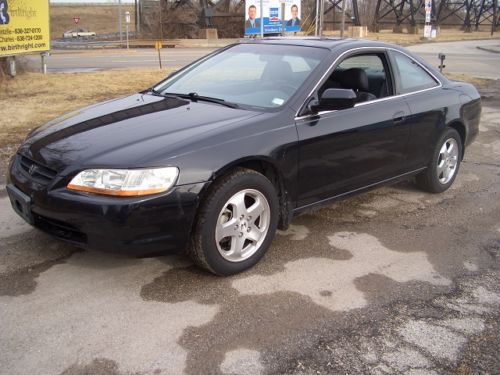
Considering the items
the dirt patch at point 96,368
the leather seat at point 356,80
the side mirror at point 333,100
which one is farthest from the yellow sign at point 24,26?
the dirt patch at point 96,368

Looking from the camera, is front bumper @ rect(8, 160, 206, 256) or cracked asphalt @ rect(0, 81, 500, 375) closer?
cracked asphalt @ rect(0, 81, 500, 375)

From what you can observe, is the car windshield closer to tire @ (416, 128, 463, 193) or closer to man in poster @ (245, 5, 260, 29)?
tire @ (416, 128, 463, 193)

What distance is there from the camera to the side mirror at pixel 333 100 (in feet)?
13.0

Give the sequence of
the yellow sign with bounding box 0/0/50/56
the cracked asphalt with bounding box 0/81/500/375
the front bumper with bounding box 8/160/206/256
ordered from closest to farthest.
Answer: the cracked asphalt with bounding box 0/81/500/375
the front bumper with bounding box 8/160/206/256
the yellow sign with bounding box 0/0/50/56

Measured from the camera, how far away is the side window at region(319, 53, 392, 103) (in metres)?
4.57

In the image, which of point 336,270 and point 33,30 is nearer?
point 336,270

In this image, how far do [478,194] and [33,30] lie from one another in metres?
10.9

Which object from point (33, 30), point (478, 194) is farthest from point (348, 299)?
point (33, 30)

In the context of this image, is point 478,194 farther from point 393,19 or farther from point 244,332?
point 393,19

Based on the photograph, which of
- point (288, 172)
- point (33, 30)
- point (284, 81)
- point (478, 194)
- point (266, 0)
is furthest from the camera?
point (266, 0)

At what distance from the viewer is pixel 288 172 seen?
12.6ft

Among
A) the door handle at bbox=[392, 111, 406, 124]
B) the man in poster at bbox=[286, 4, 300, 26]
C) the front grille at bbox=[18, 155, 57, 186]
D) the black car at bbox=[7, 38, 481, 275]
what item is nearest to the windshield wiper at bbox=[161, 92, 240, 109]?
the black car at bbox=[7, 38, 481, 275]

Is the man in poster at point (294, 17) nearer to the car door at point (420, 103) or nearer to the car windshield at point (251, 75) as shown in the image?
the car door at point (420, 103)

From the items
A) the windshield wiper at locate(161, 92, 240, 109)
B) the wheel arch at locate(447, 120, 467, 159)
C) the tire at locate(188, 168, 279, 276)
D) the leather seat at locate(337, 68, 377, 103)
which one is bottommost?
the tire at locate(188, 168, 279, 276)
